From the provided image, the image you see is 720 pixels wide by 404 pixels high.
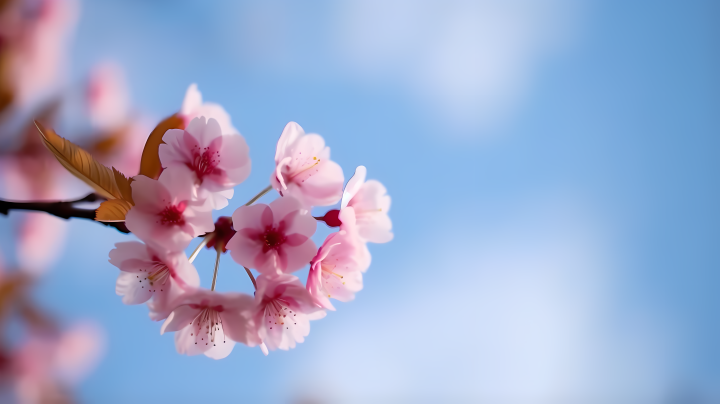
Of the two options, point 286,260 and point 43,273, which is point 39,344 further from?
point 286,260

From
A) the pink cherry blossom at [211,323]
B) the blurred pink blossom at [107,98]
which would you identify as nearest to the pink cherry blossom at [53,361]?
the blurred pink blossom at [107,98]

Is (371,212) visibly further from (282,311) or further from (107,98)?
(107,98)

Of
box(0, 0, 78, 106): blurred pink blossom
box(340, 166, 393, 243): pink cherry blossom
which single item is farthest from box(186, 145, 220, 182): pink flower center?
box(0, 0, 78, 106): blurred pink blossom

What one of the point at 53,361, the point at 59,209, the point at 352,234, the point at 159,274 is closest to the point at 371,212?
the point at 352,234

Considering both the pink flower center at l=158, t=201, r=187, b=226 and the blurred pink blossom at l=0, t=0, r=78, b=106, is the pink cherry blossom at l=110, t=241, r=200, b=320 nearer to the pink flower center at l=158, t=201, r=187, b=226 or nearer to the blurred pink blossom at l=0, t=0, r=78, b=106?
the pink flower center at l=158, t=201, r=187, b=226

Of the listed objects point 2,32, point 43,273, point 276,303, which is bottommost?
point 276,303

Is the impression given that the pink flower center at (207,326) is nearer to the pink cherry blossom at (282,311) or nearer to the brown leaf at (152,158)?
the pink cherry blossom at (282,311)

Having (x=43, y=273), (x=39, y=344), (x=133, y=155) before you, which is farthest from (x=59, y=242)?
(x=133, y=155)
